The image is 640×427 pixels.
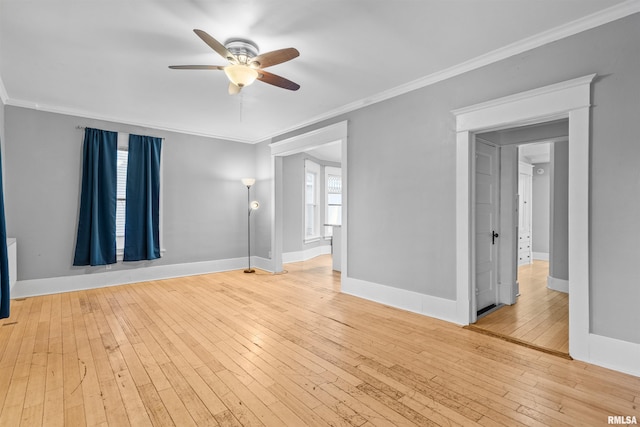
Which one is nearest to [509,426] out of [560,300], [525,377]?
[525,377]

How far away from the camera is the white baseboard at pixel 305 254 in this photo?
755 centimetres

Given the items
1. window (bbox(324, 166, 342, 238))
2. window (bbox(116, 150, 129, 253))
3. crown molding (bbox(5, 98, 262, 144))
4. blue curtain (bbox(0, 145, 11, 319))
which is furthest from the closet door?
blue curtain (bbox(0, 145, 11, 319))

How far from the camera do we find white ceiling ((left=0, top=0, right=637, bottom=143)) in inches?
94.5

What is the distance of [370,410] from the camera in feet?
6.50

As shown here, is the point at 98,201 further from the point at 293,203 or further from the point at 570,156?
the point at 570,156

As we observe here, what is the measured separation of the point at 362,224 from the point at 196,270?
3.55m

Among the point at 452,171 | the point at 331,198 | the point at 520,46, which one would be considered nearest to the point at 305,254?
the point at 331,198

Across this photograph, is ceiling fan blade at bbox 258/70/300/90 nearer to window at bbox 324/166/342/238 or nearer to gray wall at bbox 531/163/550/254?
window at bbox 324/166/342/238

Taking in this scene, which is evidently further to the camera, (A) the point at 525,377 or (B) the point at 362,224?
(B) the point at 362,224

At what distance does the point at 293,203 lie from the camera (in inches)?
305

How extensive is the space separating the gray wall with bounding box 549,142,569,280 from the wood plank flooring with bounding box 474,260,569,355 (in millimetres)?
428

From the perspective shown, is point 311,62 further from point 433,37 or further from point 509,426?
point 509,426

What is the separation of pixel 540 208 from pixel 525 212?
1.18 m

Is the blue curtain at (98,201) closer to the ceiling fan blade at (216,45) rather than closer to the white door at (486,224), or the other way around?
the ceiling fan blade at (216,45)
